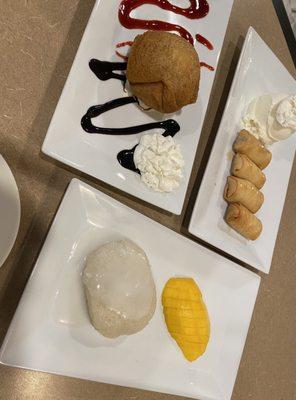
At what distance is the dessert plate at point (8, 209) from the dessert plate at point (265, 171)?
1.66 feet

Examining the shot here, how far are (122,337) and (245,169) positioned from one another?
62cm

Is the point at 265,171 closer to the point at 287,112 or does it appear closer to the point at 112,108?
the point at 287,112

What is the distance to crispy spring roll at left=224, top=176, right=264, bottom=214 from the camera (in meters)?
1.31

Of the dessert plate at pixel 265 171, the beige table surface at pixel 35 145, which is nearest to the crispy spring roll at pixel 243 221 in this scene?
the dessert plate at pixel 265 171

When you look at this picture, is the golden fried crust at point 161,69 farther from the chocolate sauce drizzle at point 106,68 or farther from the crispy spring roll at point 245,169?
the crispy spring roll at point 245,169

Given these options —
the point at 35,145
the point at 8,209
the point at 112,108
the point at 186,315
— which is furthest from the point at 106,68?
the point at 186,315

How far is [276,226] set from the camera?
58.6 inches

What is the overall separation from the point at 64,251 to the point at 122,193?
24 cm

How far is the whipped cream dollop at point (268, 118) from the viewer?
1381 millimetres

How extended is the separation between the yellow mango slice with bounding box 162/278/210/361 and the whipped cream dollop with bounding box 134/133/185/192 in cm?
27

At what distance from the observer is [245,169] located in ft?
4.40

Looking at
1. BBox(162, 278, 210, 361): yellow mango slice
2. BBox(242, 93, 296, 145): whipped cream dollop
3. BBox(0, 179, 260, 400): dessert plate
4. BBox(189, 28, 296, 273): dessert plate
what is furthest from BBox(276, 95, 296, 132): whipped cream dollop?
BBox(162, 278, 210, 361): yellow mango slice

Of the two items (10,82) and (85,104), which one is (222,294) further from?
(10,82)

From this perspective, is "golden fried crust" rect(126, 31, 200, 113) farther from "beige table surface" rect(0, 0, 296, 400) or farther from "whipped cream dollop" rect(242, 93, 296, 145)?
"whipped cream dollop" rect(242, 93, 296, 145)
